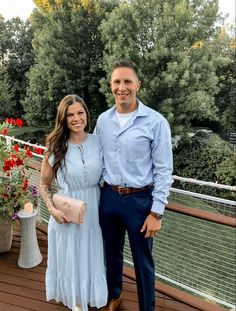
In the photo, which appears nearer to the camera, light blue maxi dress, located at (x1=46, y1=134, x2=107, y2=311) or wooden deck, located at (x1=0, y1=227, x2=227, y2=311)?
light blue maxi dress, located at (x1=46, y1=134, x2=107, y2=311)

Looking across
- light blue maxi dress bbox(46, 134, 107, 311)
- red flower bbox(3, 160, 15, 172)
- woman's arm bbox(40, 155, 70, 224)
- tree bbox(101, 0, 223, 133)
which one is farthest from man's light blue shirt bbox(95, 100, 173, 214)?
tree bbox(101, 0, 223, 133)

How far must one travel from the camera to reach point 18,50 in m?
17.3

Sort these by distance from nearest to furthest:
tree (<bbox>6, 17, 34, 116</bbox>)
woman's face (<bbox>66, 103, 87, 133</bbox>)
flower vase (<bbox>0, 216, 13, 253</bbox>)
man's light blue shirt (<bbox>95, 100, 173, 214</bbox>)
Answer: man's light blue shirt (<bbox>95, 100, 173, 214</bbox>)
woman's face (<bbox>66, 103, 87, 133</bbox>)
flower vase (<bbox>0, 216, 13, 253</bbox>)
tree (<bbox>6, 17, 34, 116</bbox>)

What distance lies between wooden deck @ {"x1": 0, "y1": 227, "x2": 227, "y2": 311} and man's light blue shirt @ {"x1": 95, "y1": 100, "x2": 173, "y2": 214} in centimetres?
91

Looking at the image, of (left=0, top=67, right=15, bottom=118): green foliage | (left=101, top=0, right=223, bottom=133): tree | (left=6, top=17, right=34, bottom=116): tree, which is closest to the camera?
(left=101, top=0, right=223, bottom=133): tree

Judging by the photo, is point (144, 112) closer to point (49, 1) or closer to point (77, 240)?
point (77, 240)

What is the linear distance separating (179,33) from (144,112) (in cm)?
1042

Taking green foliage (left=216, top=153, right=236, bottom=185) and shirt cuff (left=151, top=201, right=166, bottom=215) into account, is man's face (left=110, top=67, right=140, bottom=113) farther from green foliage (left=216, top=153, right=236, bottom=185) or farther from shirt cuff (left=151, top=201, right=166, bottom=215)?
green foliage (left=216, top=153, right=236, bottom=185)

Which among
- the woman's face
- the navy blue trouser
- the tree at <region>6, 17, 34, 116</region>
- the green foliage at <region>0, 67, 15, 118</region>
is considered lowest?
the navy blue trouser

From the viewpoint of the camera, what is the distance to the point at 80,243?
73.6 inches

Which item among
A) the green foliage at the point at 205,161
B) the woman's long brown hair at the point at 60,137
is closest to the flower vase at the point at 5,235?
the woman's long brown hair at the point at 60,137

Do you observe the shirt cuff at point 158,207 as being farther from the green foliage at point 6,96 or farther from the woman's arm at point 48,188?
the green foliage at point 6,96

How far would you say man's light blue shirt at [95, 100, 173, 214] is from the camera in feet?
5.38

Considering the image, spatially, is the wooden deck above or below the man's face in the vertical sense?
below
